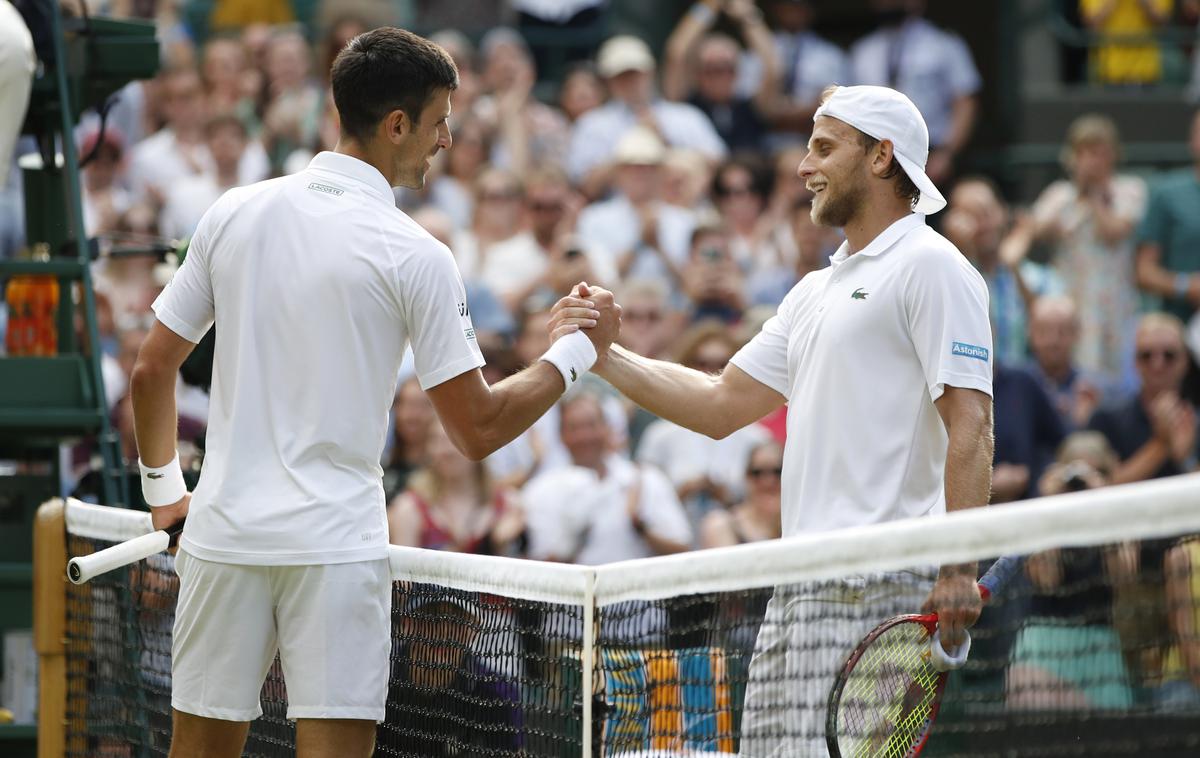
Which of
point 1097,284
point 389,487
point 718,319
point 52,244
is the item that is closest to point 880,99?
point 52,244

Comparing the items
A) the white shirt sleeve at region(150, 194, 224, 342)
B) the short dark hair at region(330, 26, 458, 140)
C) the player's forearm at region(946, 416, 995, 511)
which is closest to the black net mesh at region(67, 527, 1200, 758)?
the player's forearm at region(946, 416, 995, 511)

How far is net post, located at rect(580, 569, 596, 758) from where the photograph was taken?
13.7ft

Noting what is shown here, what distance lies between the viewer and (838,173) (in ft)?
16.1

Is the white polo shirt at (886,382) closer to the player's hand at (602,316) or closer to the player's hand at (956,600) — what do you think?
the player's hand at (956,600)

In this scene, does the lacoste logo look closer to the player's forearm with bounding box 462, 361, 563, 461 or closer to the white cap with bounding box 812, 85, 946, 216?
the player's forearm with bounding box 462, 361, 563, 461

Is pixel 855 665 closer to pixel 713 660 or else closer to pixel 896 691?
pixel 896 691

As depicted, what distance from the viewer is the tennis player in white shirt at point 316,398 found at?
4.12 meters

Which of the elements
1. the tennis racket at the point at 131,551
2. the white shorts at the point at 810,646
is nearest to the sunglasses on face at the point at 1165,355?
the white shorts at the point at 810,646

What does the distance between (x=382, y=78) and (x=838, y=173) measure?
134cm

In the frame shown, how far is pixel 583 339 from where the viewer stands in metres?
4.76

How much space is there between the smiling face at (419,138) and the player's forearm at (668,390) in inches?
50.3

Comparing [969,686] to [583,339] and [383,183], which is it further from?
[383,183]

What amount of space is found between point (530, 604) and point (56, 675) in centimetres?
207

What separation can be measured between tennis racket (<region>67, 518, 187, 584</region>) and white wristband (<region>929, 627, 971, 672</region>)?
1.94m
